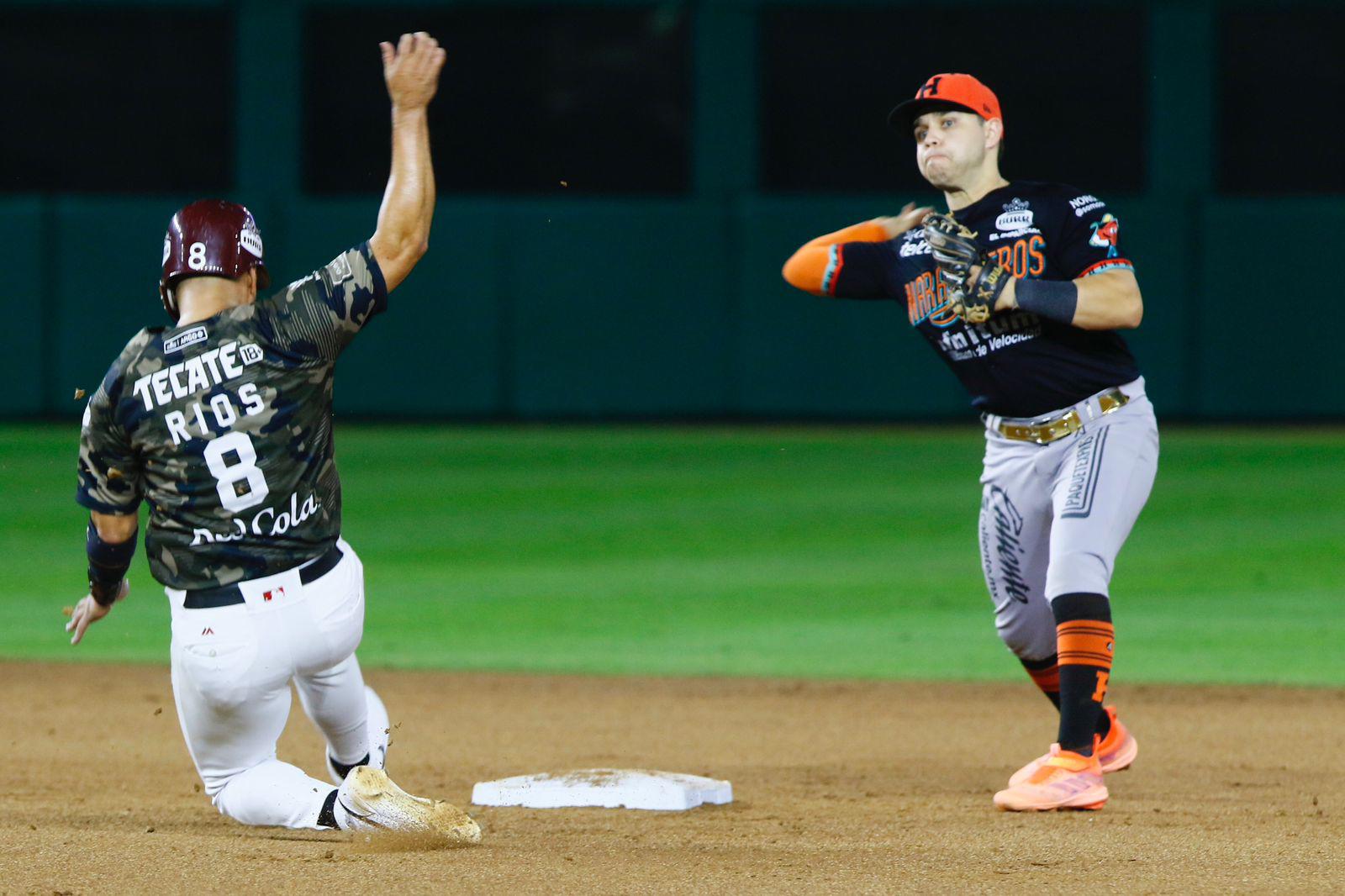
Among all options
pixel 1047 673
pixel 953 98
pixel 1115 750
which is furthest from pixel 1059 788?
pixel 953 98

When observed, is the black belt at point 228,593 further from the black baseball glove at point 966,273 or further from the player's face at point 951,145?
the player's face at point 951,145

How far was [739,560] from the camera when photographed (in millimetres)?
10305

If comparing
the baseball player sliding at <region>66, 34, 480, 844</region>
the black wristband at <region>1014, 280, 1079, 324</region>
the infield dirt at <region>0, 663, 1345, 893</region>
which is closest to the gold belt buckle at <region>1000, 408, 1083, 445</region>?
the black wristband at <region>1014, 280, 1079, 324</region>

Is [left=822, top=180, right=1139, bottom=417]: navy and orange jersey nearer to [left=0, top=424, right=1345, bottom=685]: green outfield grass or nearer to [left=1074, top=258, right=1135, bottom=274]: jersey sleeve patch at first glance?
[left=1074, top=258, right=1135, bottom=274]: jersey sleeve patch

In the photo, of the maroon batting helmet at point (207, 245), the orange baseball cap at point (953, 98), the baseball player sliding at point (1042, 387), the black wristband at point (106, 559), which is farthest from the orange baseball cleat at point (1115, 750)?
the maroon batting helmet at point (207, 245)

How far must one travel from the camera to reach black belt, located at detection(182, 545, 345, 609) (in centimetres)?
390

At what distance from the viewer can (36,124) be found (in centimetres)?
1698

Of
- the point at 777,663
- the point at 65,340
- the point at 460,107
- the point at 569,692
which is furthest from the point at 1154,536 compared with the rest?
the point at 65,340

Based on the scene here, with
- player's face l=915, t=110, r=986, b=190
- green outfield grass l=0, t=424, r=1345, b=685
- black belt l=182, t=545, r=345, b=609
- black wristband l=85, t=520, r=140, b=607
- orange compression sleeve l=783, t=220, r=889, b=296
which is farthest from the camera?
green outfield grass l=0, t=424, r=1345, b=685

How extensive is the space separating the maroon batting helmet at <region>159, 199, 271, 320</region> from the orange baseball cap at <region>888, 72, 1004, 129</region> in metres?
1.84

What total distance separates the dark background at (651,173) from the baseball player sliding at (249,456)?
12179 mm

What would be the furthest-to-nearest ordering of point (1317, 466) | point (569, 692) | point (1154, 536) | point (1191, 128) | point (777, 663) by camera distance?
point (1191, 128) → point (1317, 466) → point (1154, 536) → point (777, 663) → point (569, 692)

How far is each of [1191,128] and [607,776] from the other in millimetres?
12658

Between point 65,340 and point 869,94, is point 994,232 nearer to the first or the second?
point 869,94
